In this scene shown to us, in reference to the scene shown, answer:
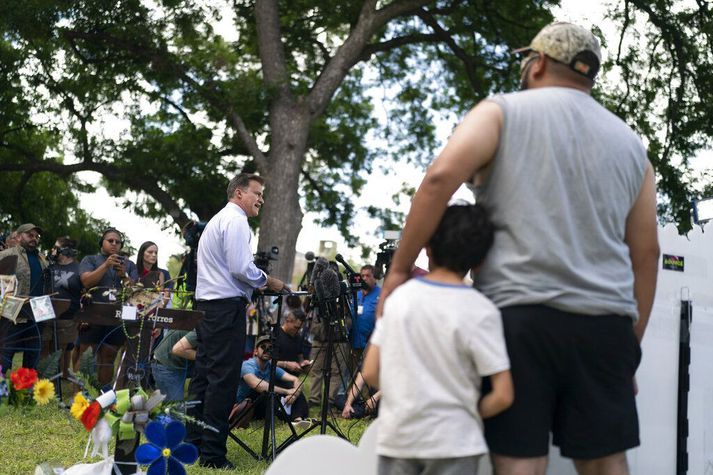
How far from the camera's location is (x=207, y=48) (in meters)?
16.3

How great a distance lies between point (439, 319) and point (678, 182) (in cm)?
1291

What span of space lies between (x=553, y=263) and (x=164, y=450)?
2343mm

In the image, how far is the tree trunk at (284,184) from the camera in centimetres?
1413

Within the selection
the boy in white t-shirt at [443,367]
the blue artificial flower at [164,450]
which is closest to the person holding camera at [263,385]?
the blue artificial flower at [164,450]

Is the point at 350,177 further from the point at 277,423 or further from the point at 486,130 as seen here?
the point at 486,130

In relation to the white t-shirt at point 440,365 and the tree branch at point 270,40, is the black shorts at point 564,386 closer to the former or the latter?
the white t-shirt at point 440,365

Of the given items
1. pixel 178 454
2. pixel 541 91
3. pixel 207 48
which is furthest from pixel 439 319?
pixel 207 48

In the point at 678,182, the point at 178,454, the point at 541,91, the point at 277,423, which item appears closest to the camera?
the point at 541,91

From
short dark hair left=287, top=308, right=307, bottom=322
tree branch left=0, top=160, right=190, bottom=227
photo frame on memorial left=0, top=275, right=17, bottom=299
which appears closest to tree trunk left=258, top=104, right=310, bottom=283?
tree branch left=0, top=160, right=190, bottom=227

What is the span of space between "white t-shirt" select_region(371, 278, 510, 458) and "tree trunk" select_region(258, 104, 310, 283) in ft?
36.9

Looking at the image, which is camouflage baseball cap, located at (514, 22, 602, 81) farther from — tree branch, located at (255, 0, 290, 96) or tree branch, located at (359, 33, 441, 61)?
tree branch, located at (359, 33, 441, 61)

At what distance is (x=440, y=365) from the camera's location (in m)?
2.58

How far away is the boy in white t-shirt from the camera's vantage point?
101 inches

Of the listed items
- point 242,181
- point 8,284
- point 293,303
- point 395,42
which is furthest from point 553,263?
point 395,42
